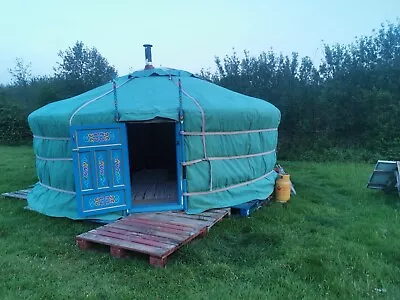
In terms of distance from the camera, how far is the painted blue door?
397 cm

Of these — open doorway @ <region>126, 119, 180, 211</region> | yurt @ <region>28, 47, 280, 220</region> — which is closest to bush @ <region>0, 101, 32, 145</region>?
open doorway @ <region>126, 119, 180, 211</region>

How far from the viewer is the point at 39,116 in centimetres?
476

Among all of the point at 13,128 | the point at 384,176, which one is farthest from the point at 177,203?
the point at 13,128

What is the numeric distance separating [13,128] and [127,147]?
455 inches

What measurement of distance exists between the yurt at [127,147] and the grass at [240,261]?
36cm

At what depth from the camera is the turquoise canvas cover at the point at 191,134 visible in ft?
13.9

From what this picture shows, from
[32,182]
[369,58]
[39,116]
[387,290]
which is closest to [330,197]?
[387,290]

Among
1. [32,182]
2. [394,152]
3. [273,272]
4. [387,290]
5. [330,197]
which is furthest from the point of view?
[394,152]

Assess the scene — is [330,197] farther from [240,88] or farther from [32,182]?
[240,88]

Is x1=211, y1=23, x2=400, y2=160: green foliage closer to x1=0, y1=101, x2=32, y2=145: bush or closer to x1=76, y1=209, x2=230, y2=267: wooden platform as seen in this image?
x1=76, y1=209, x2=230, y2=267: wooden platform

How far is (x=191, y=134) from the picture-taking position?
4242mm

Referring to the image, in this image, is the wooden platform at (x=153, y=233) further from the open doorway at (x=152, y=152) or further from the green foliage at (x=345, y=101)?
the green foliage at (x=345, y=101)

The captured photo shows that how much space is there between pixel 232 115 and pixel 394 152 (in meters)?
6.52

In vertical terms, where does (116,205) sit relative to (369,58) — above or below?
below
